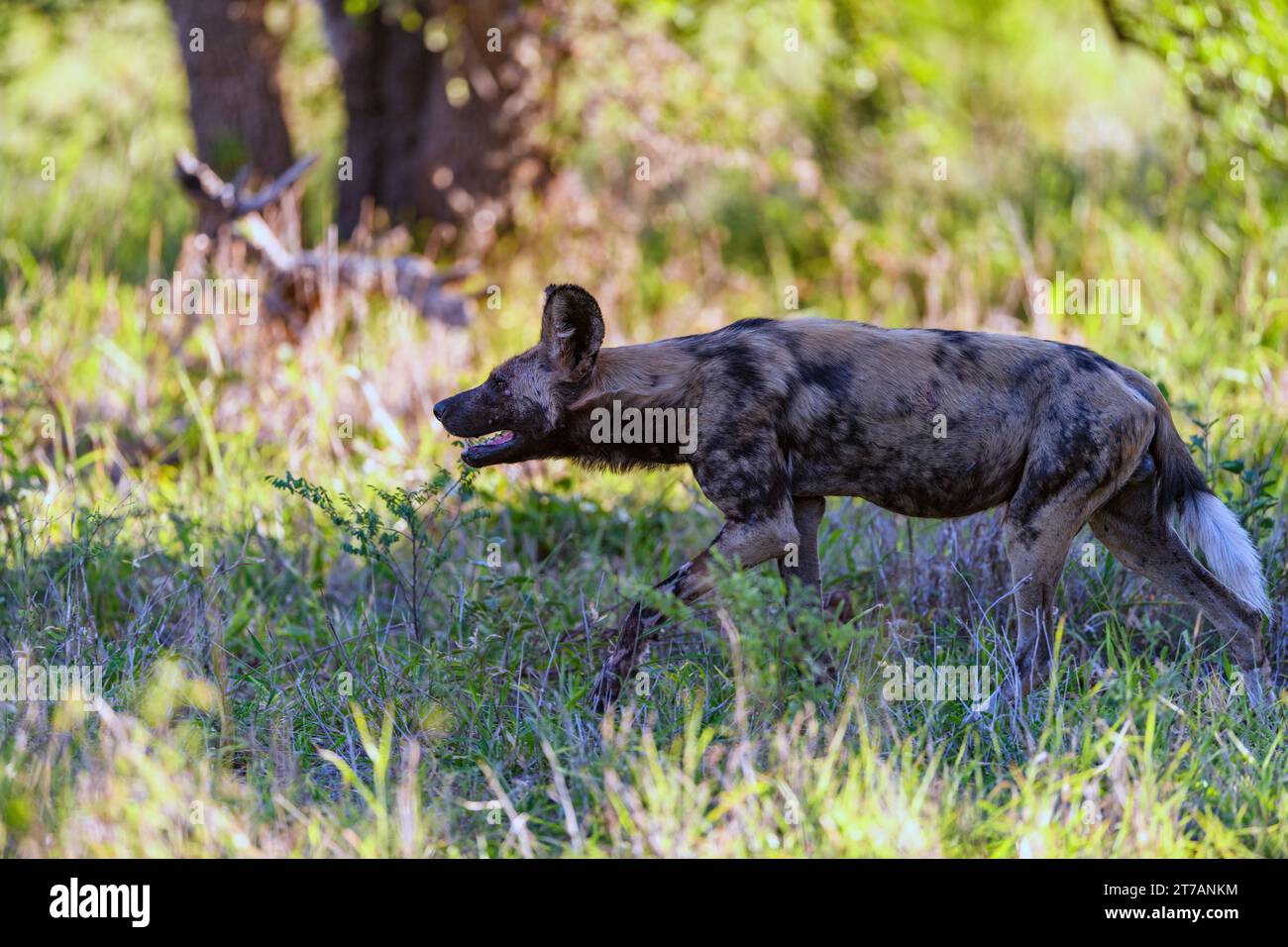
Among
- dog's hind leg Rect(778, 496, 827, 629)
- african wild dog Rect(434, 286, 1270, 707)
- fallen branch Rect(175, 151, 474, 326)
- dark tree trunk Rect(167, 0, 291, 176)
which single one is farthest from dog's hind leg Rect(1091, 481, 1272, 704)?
dark tree trunk Rect(167, 0, 291, 176)

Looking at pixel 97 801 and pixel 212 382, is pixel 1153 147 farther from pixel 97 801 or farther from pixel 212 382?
pixel 97 801

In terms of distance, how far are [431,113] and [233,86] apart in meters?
1.24

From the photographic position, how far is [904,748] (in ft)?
12.6

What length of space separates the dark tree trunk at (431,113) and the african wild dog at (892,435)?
15.1 feet

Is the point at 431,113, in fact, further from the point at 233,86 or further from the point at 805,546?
the point at 805,546

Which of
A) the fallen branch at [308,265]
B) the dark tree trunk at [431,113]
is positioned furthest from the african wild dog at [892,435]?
the dark tree trunk at [431,113]

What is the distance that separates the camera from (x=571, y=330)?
4.30 m

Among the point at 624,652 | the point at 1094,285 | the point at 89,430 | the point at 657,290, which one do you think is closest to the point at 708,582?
the point at 624,652

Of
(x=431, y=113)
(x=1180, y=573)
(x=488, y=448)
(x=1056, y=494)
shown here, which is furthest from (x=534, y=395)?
(x=431, y=113)

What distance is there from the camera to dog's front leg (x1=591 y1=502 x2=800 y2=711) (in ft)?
13.7

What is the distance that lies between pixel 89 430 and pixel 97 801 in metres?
3.25

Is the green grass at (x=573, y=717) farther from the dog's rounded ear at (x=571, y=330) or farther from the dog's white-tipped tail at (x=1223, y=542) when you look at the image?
the dog's rounded ear at (x=571, y=330)

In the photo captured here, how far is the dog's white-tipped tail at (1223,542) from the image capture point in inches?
170

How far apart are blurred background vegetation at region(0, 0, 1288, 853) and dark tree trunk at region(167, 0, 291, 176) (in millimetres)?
19
